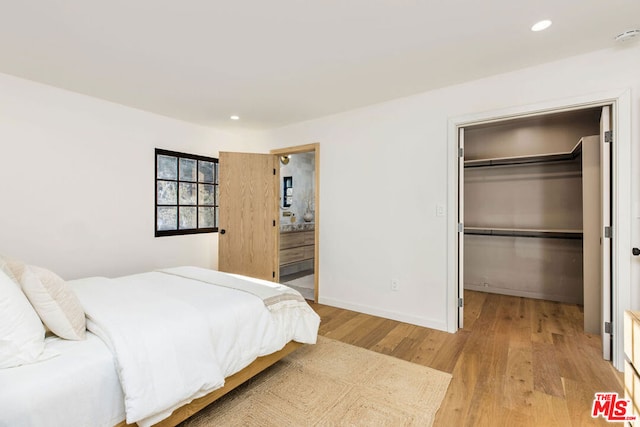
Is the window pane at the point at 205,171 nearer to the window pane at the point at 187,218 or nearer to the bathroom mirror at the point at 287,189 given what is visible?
the window pane at the point at 187,218

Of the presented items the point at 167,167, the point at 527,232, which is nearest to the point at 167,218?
the point at 167,167

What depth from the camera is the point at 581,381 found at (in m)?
2.06

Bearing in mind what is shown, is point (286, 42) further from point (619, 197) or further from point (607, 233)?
point (607, 233)

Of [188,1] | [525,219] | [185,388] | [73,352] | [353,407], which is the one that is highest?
[188,1]

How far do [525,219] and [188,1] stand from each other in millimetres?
4534

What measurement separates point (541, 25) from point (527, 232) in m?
2.90

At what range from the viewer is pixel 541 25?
1959 millimetres

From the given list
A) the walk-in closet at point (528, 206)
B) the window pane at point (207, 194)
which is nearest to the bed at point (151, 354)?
the window pane at point (207, 194)

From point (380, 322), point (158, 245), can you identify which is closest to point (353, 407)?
point (380, 322)

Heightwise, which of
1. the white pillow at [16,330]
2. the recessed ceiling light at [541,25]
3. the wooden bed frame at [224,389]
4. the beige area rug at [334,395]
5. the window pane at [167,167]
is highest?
the recessed ceiling light at [541,25]

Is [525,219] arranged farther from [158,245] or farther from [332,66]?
[158,245]

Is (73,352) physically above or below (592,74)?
below

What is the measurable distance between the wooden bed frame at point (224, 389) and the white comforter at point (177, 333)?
0.11m

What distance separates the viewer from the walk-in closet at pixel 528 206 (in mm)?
3816
